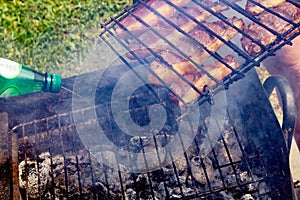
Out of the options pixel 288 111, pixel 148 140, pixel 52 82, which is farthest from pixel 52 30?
pixel 288 111

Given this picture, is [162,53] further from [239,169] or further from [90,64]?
[90,64]

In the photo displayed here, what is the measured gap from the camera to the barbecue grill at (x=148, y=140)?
3.08 meters

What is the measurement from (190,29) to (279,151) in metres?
1.44

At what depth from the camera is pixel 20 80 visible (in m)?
3.01

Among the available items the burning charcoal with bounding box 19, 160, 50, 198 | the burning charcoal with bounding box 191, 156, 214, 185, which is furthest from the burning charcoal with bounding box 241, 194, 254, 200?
the burning charcoal with bounding box 19, 160, 50, 198

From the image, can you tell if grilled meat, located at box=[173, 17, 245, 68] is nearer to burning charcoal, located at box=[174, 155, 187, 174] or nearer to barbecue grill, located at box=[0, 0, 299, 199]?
barbecue grill, located at box=[0, 0, 299, 199]

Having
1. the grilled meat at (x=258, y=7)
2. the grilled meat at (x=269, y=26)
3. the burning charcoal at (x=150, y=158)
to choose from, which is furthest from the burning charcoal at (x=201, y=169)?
the grilled meat at (x=258, y=7)

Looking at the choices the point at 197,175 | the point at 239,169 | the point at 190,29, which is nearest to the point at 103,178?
the point at 197,175

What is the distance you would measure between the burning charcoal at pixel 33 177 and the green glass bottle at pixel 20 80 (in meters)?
0.71

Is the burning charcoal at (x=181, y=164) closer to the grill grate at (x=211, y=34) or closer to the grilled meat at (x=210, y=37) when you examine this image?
the grill grate at (x=211, y=34)

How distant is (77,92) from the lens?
3707 millimetres

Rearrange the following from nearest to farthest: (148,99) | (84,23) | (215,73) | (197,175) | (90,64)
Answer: (215,73) → (197,175) → (148,99) → (90,64) → (84,23)

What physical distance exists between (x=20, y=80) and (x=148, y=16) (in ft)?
4.35

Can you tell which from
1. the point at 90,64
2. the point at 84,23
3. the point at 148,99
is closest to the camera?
the point at 148,99
